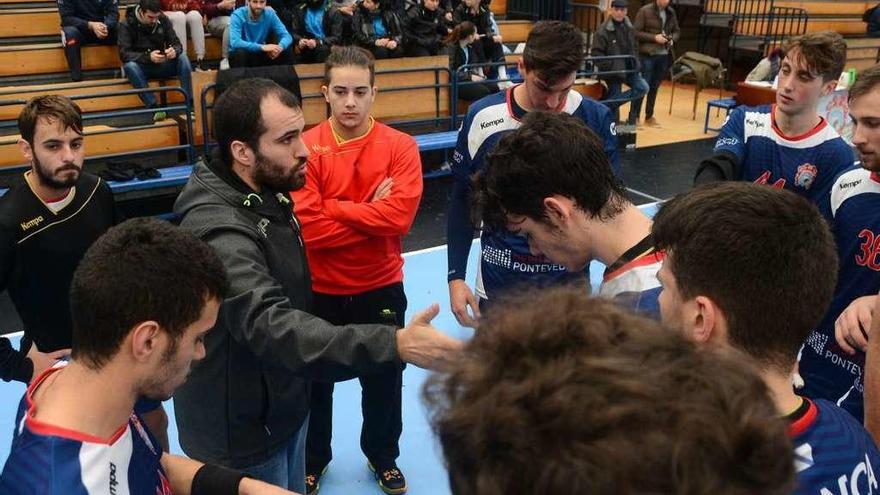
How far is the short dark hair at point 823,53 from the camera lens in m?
3.11

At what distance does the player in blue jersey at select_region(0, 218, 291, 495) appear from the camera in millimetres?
1437

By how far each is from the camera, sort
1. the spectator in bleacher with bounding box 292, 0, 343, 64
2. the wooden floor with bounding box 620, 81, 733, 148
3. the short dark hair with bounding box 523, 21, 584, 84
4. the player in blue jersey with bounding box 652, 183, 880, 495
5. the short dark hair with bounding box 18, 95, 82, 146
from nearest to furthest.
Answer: the player in blue jersey with bounding box 652, 183, 880, 495, the short dark hair with bounding box 523, 21, 584, 84, the short dark hair with bounding box 18, 95, 82, 146, the spectator in bleacher with bounding box 292, 0, 343, 64, the wooden floor with bounding box 620, 81, 733, 148

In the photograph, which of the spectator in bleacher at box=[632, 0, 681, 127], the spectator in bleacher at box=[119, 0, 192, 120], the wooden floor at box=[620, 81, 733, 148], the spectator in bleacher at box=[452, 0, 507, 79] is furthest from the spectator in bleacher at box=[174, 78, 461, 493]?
the spectator in bleacher at box=[632, 0, 681, 127]

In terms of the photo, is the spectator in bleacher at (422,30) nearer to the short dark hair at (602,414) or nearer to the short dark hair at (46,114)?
the short dark hair at (46,114)

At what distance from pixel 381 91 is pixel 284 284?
6222 millimetres

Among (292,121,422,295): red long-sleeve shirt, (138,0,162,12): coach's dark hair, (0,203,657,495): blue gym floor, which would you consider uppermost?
(138,0,162,12): coach's dark hair

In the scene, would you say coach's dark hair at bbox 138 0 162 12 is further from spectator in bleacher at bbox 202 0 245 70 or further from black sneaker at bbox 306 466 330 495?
black sneaker at bbox 306 466 330 495

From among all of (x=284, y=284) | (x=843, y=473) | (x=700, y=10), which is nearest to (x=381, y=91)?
(x=284, y=284)

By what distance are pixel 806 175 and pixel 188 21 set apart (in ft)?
24.2

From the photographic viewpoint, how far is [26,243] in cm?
294

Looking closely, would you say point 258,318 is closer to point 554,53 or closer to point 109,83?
point 554,53

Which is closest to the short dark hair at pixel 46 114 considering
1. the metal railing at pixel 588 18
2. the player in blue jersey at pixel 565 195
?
the player in blue jersey at pixel 565 195

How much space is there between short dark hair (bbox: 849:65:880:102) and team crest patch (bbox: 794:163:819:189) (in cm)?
56

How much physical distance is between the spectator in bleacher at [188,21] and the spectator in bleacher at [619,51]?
5379 millimetres
